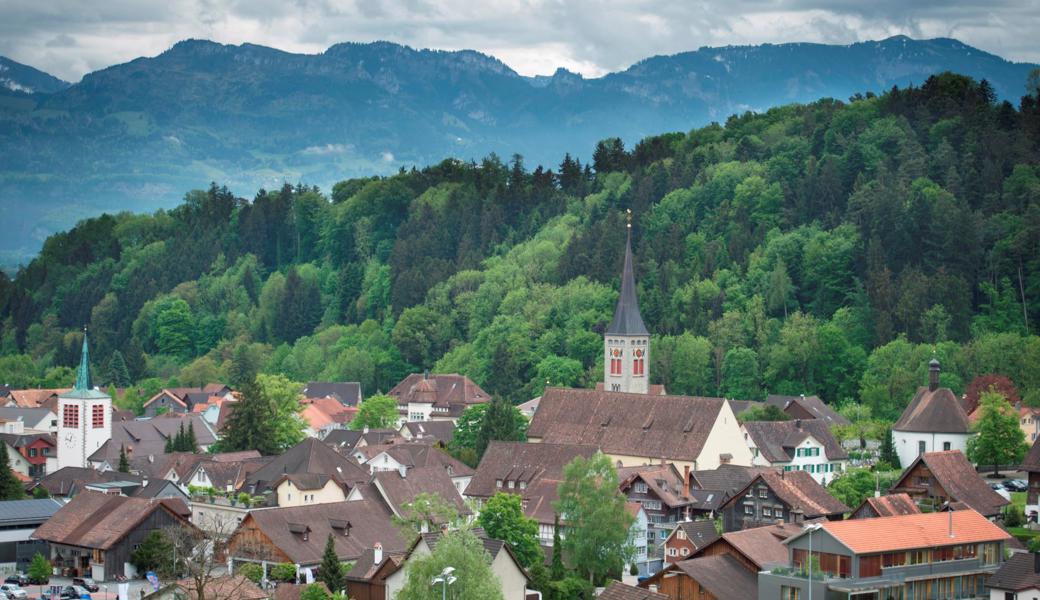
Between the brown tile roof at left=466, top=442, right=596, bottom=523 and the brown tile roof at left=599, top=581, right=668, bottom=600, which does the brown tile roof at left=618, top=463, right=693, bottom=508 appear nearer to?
the brown tile roof at left=466, top=442, right=596, bottom=523

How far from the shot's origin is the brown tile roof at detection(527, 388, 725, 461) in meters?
90.4

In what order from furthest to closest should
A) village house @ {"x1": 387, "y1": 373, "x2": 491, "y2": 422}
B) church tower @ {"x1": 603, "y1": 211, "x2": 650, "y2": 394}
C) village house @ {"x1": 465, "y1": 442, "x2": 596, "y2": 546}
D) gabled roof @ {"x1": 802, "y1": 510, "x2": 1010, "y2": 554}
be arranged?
1. village house @ {"x1": 387, "y1": 373, "x2": 491, "y2": 422}
2. church tower @ {"x1": 603, "y1": 211, "x2": 650, "y2": 394}
3. village house @ {"x1": 465, "y1": 442, "x2": 596, "y2": 546}
4. gabled roof @ {"x1": 802, "y1": 510, "x2": 1010, "y2": 554}

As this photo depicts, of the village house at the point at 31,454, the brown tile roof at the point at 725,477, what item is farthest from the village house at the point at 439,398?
the brown tile roof at the point at 725,477

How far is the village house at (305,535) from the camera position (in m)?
68.6

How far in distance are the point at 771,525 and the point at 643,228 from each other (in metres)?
84.9

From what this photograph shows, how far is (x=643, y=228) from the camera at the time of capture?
153 meters

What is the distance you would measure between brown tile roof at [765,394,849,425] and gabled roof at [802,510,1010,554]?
3691 centimetres

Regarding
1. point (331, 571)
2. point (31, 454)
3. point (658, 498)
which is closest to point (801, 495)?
point (658, 498)

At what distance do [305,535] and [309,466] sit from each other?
15032mm

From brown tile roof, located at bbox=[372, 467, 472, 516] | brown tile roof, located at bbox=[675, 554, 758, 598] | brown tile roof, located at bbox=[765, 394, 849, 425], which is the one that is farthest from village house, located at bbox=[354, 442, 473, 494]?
brown tile roof, located at bbox=[675, 554, 758, 598]

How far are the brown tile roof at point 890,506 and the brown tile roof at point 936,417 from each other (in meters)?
22.7

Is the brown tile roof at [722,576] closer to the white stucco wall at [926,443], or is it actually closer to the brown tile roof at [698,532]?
the brown tile roof at [698,532]

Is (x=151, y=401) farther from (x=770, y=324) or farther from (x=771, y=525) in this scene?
(x=771, y=525)

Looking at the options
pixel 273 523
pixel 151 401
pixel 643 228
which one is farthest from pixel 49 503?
pixel 643 228
